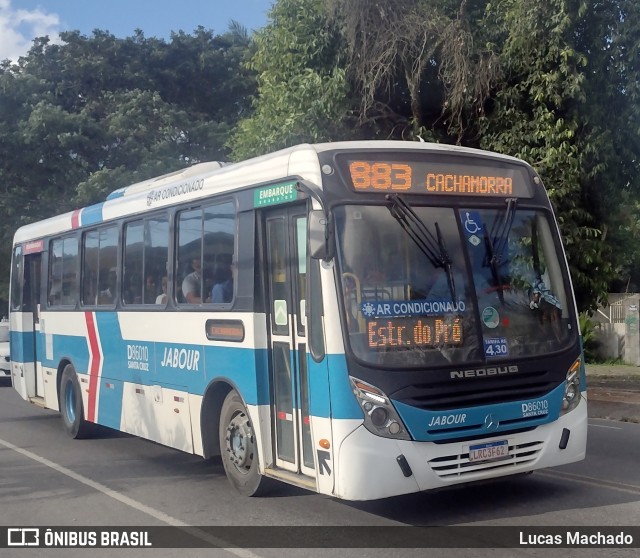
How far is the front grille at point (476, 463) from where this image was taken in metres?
7.07

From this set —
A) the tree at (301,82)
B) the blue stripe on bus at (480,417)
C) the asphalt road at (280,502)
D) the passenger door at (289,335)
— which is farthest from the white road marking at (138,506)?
the tree at (301,82)

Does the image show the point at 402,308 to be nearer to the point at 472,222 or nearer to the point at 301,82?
the point at 472,222

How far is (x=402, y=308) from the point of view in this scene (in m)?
7.11

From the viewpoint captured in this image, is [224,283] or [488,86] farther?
[488,86]

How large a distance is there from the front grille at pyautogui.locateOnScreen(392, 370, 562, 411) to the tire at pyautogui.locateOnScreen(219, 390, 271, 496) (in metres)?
1.86

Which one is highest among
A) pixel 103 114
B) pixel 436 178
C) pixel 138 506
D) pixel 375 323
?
pixel 103 114

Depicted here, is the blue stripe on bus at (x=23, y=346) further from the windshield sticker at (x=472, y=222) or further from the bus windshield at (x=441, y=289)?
the windshield sticker at (x=472, y=222)

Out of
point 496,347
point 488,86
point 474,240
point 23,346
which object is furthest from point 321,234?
point 488,86

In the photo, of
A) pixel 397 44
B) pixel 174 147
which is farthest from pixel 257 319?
pixel 174 147

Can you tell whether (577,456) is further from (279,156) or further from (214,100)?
(214,100)

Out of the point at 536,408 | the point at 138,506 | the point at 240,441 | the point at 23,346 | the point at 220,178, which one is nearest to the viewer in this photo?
the point at 536,408

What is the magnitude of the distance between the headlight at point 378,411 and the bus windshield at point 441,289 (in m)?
0.22

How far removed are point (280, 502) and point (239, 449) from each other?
2.10 feet

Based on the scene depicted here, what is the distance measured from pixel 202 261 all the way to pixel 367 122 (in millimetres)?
9714
